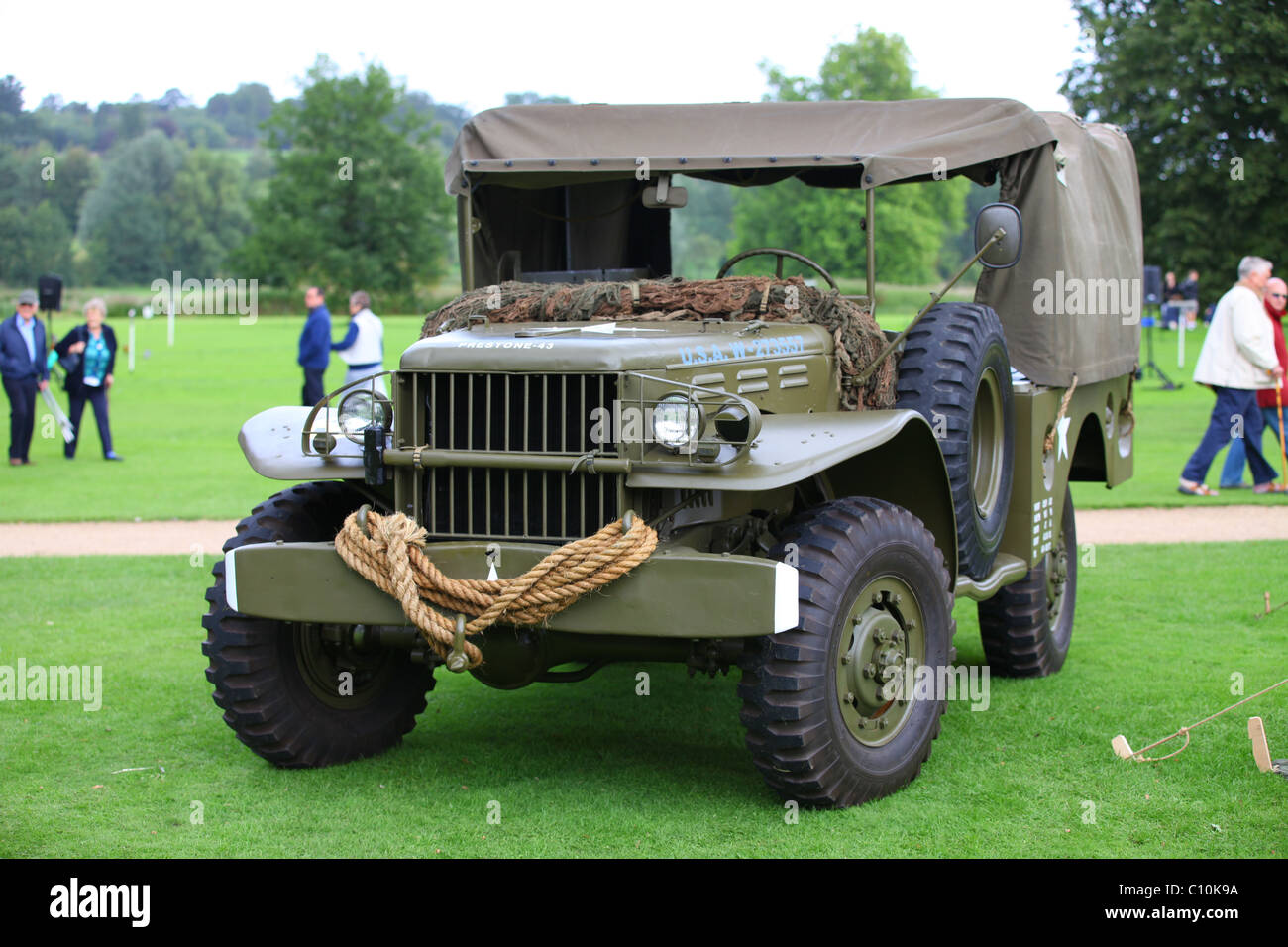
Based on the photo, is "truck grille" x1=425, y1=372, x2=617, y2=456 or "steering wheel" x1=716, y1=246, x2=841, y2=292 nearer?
"truck grille" x1=425, y1=372, x2=617, y2=456

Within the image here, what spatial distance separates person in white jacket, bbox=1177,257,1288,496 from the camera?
1323 cm

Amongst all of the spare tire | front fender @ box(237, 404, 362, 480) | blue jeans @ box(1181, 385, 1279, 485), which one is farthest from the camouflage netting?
blue jeans @ box(1181, 385, 1279, 485)

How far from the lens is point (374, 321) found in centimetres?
1547

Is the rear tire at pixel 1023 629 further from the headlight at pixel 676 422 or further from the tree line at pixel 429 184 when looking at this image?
the headlight at pixel 676 422

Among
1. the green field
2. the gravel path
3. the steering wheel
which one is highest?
the steering wheel

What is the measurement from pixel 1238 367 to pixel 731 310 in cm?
881

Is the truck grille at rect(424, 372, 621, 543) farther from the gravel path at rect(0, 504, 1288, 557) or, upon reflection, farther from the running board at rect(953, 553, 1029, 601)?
the gravel path at rect(0, 504, 1288, 557)

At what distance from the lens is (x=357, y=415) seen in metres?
5.65

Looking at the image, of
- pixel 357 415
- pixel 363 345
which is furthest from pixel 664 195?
pixel 363 345

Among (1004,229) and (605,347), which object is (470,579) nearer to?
(605,347)

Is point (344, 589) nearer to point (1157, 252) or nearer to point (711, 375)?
point (711, 375)

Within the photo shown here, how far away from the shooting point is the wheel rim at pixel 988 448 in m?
6.73

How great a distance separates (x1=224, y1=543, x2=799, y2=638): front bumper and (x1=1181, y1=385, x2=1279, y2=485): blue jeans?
32.1 ft
